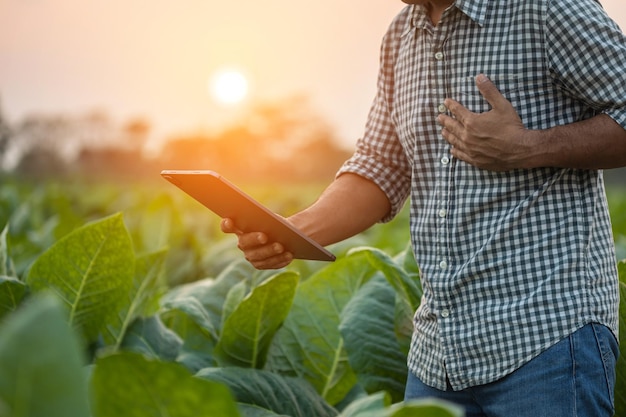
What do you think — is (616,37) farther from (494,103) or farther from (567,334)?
(567,334)

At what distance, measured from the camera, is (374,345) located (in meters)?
2.33

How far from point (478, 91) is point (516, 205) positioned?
291 mm

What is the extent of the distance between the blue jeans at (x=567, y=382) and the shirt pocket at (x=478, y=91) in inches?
22.0

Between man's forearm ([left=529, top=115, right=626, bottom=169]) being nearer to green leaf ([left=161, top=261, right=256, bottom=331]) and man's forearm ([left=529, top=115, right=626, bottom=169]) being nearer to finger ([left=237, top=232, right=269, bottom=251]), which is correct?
finger ([left=237, top=232, right=269, bottom=251])

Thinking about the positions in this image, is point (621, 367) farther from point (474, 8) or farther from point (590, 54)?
point (474, 8)

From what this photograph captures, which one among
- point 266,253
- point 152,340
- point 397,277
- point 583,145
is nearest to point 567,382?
point 583,145

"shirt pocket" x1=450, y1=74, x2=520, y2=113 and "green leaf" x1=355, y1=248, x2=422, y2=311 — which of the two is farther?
"green leaf" x1=355, y1=248, x2=422, y2=311

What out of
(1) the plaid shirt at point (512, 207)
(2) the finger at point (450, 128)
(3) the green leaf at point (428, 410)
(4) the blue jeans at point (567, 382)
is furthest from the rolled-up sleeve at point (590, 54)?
(3) the green leaf at point (428, 410)

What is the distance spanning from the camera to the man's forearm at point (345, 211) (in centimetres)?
230

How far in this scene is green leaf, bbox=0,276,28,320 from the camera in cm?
200

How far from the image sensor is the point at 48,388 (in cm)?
74

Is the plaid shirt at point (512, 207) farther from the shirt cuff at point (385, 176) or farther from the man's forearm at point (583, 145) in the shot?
the shirt cuff at point (385, 176)

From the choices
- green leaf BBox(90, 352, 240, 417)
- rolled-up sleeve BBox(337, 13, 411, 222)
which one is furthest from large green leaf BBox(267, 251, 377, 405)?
green leaf BBox(90, 352, 240, 417)

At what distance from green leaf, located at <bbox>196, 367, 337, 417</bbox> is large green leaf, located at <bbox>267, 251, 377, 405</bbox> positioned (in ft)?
1.17
